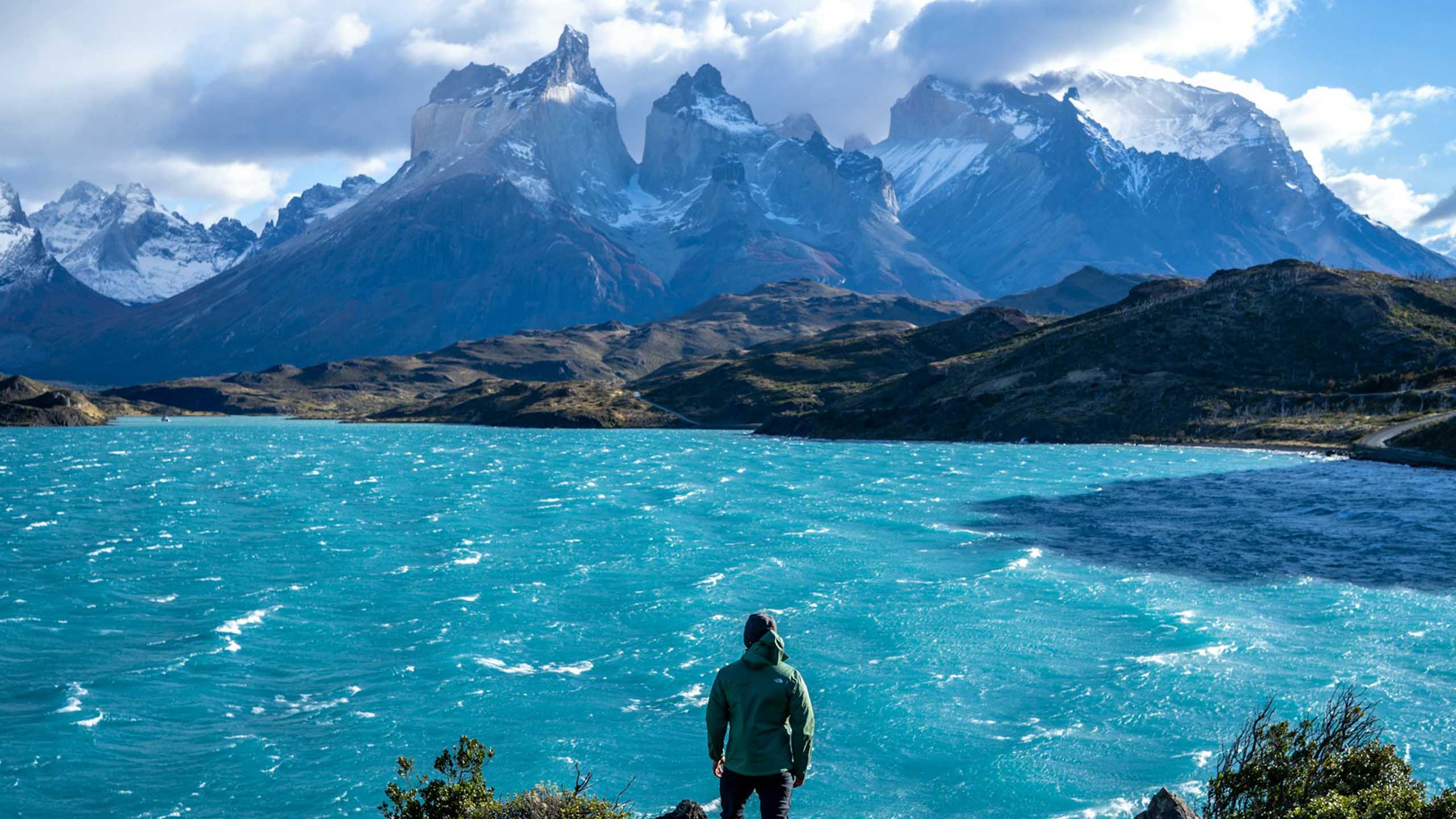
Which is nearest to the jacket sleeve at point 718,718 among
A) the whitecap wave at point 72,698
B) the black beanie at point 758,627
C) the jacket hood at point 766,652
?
the jacket hood at point 766,652

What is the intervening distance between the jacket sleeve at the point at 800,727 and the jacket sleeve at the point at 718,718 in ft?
3.44

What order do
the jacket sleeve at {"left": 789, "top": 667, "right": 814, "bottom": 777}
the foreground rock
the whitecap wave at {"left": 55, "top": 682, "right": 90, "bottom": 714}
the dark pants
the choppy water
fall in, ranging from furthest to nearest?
the whitecap wave at {"left": 55, "top": 682, "right": 90, "bottom": 714}, the choppy water, the foreground rock, the dark pants, the jacket sleeve at {"left": 789, "top": 667, "right": 814, "bottom": 777}

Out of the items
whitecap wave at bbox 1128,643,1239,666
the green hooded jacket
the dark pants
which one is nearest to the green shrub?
the dark pants

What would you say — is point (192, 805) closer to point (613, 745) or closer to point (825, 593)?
point (613, 745)

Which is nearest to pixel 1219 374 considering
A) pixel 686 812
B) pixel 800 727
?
pixel 686 812

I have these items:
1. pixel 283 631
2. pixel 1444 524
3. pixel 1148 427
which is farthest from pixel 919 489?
pixel 1148 427

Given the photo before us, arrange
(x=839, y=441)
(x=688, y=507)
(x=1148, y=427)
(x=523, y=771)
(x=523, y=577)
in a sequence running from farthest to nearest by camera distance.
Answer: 1. (x=839, y=441)
2. (x=1148, y=427)
3. (x=688, y=507)
4. (x=523, y=577)
5. (x=523, y=771)

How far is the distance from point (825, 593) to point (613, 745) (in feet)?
65.9

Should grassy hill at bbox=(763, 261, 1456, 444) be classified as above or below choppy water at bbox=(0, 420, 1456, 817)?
above

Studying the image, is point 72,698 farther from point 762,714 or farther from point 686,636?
point 762,714

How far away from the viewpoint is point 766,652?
15.4 m

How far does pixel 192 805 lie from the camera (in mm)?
24219

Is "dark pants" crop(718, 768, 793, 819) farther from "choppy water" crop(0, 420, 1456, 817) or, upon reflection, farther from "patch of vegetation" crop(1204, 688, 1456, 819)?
"choppy water" crop(0, 420, 1456, 817)

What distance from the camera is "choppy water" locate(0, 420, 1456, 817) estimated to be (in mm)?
26422
